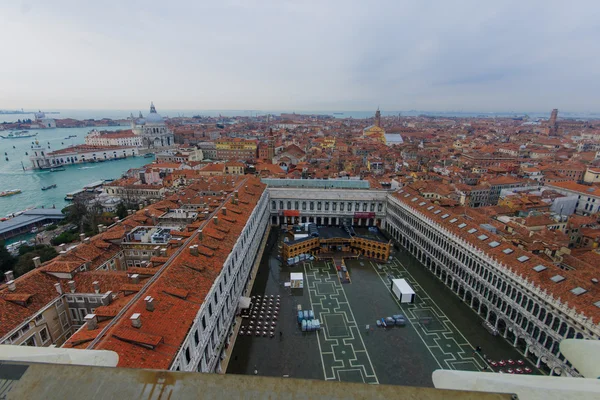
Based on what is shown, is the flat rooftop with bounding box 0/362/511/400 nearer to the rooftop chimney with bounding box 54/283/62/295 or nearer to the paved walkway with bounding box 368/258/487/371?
→ the rooftop chimney with bounding box 54/283/62/295

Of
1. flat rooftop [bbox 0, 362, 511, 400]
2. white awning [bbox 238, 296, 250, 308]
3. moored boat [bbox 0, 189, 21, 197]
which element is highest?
flat rooftop [bbox 0, 362, 511, 400]

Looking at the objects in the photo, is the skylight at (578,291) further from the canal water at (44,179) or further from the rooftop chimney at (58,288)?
the canal water at (44,179)

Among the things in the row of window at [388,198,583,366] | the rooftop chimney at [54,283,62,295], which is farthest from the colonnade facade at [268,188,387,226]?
the rooftop chimney at [54,283,62,295]

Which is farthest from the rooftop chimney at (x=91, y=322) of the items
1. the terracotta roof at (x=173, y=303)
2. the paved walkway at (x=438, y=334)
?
the paved walkway at (x=438, y=334)

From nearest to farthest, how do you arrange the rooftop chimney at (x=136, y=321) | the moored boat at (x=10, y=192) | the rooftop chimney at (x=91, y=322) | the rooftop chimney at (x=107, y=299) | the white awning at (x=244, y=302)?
the rooftop chimney at (x=136, y=321) → the rooftop chimney at (x=91, y=322) → the rooftop chimney at (x=107, y=299) → the white awning at (x=244, y=302) → the moored boat at (x=10, y=192)

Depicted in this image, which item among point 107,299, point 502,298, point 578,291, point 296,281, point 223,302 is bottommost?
point 296,281

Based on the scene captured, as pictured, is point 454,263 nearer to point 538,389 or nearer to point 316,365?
point 316,365

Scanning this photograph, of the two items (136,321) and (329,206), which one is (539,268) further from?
(329,206)

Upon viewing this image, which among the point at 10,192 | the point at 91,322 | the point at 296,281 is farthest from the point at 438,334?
the point at 10,192
